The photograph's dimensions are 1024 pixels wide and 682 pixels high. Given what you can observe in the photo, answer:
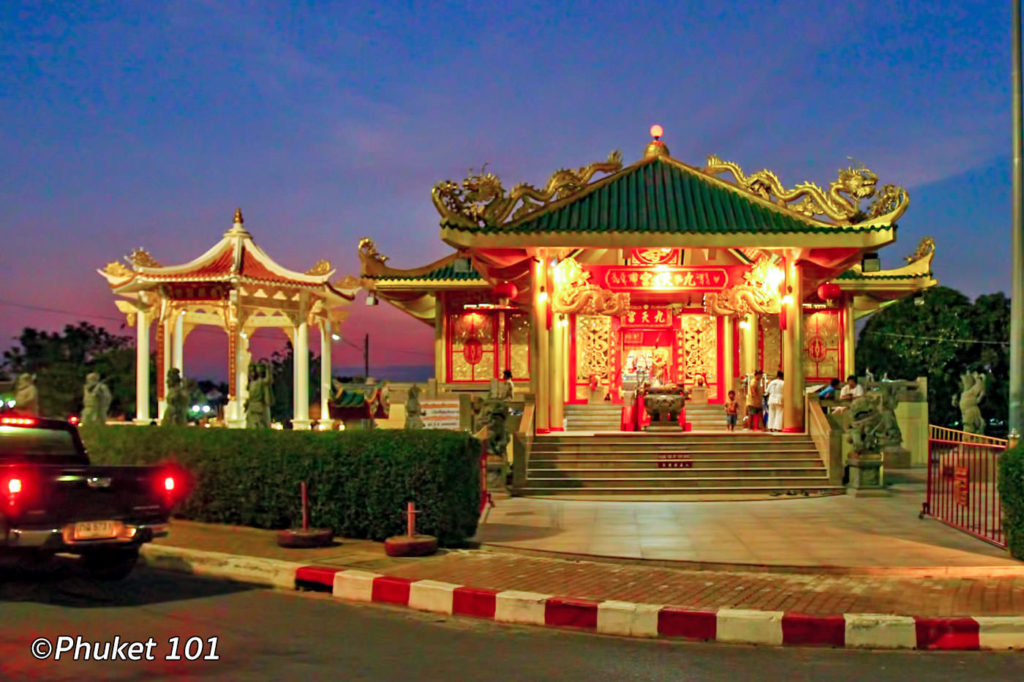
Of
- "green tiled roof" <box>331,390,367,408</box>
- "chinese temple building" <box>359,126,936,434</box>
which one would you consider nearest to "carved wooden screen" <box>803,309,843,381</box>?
"chinese temple building" <box>359,126,936,434</box>

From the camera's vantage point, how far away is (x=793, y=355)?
805 inches

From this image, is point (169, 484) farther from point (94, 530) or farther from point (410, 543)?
point (410, 543)

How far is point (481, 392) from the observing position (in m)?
28.5

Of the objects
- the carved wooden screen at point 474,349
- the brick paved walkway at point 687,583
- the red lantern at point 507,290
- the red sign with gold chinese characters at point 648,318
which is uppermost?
the red lantern at point 507,290

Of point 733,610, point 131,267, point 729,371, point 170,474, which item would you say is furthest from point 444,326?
point 733,610

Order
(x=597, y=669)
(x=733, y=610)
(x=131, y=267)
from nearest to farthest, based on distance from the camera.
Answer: (x=597, y=669), (x=733, y=610), (x=131, y=267)

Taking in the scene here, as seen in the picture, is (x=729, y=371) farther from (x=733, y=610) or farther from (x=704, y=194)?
(x=733, y=610)

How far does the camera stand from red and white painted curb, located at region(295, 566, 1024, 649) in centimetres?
727

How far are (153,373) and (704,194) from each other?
37802mm

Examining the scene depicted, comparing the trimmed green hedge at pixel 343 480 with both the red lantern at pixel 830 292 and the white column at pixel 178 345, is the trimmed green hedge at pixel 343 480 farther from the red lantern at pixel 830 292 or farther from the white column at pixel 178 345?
the white column at pixel 178 345

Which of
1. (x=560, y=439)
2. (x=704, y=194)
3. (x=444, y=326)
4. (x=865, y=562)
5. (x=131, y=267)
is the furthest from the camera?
(x=131, y=267)

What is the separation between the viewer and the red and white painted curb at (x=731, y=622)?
7266 millimetres

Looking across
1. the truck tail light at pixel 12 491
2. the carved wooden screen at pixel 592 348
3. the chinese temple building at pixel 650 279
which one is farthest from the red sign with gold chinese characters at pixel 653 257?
the truck tail light at pixel 12 491

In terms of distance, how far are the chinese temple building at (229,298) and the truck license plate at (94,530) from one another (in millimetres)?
22915
